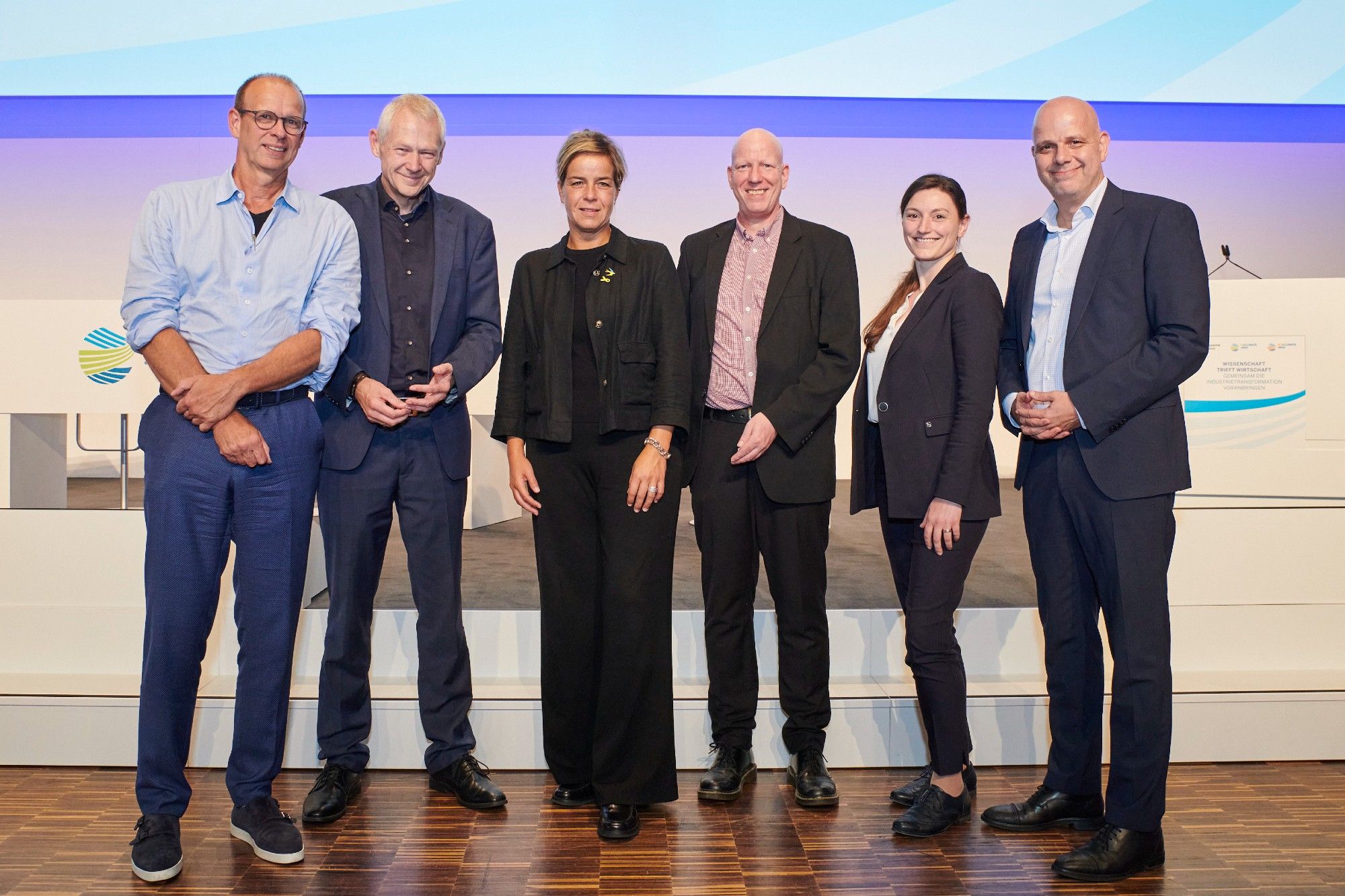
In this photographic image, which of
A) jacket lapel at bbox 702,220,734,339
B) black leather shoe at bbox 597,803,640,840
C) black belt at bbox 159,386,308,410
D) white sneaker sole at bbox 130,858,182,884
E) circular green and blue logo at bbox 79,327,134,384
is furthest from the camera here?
circular green and blue logo at bbox 79,327,134,384

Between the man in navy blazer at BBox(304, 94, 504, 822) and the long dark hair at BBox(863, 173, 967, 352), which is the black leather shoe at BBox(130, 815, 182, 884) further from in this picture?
the long dark hair at BBox(863, 173, 967, 352)

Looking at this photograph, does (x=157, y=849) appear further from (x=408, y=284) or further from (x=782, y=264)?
(x=782, y=264)

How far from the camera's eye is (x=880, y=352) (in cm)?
235

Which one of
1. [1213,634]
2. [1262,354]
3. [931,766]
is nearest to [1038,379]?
[931,766]

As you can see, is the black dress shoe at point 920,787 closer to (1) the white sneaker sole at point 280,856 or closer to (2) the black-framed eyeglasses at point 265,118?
(1) the white sneaker sole at point 280,856

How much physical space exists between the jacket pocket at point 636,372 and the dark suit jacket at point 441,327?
38 cm

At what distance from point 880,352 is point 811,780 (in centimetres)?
104

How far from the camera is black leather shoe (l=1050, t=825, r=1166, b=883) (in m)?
2.02

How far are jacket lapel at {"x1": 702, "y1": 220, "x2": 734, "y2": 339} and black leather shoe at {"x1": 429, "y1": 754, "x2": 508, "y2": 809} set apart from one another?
1190mm

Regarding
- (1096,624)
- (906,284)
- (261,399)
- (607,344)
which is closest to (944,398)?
(906,284)

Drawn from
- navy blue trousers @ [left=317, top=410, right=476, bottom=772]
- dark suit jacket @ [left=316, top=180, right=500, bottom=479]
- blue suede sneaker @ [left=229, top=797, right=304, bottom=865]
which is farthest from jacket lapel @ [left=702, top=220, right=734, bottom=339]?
blue suede sneaker @ [left=229, top=797, right=304, bottom=865]

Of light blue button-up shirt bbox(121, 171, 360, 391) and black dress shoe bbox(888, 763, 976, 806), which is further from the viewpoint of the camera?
black dress shoe bbox(888, 763, 976, 806)

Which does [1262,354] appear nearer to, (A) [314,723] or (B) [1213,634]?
(B) [1213,634]

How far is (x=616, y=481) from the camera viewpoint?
7.32ft
